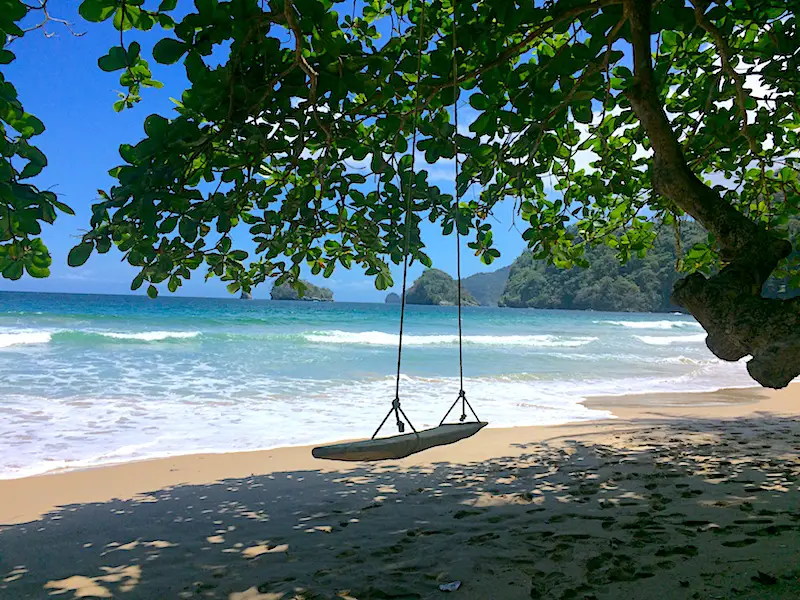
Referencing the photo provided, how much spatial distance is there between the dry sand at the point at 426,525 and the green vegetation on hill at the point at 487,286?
94.8 meters

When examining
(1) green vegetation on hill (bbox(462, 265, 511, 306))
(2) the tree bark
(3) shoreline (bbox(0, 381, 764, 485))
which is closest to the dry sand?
(3) shoreline (bbox(0, 381, 764, 485))

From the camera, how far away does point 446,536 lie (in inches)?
118

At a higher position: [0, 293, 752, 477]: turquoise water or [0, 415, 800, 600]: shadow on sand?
[0, 415, 800, 600]: shadow on sand

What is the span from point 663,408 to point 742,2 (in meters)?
6.77

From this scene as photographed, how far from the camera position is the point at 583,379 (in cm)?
1238

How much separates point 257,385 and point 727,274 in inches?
360

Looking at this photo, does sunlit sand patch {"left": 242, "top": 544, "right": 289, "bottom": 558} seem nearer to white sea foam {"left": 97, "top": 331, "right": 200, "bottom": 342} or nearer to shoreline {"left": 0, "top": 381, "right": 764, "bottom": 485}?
shoreline {"left": 0, "top": 381, "right": 764, "bottom": 485}

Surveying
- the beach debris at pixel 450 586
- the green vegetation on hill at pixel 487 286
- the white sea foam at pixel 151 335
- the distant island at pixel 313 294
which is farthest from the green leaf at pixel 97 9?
the green vegetation on hill at pixel 487 286

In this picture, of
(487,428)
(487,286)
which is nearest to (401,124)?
(487,428)

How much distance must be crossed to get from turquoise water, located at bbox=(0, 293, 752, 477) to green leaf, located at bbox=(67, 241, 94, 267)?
4.00 metres

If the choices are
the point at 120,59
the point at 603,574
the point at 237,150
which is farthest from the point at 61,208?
the point at 603,574

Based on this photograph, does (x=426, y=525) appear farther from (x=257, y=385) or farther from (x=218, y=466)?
(x=257, y=385)

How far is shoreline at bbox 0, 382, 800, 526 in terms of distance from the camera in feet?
14.4

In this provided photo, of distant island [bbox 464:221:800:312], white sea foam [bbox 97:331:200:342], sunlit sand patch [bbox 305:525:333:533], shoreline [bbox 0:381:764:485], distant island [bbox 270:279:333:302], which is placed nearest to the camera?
sunlit sand patch [bbox 305:525:333:533]
